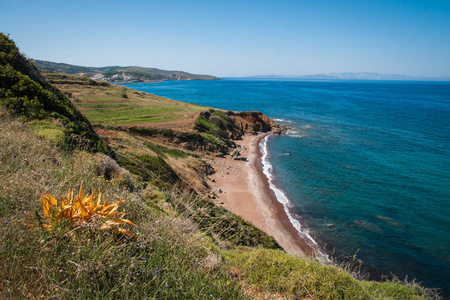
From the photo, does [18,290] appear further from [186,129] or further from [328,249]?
[186,129]

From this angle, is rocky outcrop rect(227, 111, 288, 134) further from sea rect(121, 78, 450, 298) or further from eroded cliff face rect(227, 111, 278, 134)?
sea rect(121, 78, 450, 298)

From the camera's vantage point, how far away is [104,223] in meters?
3.49

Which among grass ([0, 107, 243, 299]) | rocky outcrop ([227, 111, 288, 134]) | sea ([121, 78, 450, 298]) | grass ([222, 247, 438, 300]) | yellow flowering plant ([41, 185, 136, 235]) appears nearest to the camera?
grass ([0, 107, 243, 299])

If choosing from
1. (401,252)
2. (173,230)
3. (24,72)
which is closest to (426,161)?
(401,252)

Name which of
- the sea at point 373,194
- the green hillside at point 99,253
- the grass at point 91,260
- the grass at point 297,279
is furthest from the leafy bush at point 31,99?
the sea at point 373,194

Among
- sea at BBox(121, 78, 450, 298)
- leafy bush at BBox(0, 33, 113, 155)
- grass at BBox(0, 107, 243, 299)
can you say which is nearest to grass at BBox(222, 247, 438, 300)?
grass at BBox(0, 107, 243, 299)

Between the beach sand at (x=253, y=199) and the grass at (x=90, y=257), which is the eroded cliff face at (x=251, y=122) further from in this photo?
the grass at (x=90, y=257)

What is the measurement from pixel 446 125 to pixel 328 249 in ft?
203

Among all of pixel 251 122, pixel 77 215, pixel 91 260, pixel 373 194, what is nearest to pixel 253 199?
pixel 373 194

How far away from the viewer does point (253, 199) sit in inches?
998

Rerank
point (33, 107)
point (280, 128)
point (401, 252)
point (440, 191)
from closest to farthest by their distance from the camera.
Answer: point (33, 107), point (401, 252), point (440, 191), point (280, 128)

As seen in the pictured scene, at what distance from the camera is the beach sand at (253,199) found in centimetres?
1923

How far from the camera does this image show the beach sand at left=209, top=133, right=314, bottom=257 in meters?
19.2

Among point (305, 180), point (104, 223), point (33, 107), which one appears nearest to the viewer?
point (104, 223)
